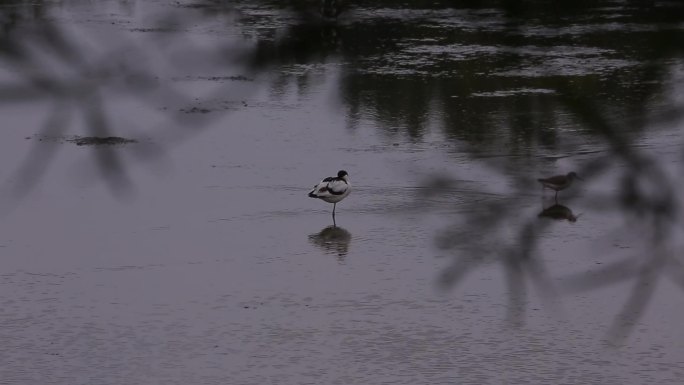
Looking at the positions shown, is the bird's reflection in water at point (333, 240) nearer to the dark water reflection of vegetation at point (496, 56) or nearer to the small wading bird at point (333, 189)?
the small wading bird at point (333, 189)

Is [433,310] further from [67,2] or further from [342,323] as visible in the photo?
[67,2]

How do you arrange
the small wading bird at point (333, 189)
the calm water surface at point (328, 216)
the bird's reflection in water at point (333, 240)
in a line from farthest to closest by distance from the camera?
1. the small wading bird at point (333, 189)
2. the bird's reflection in water at point (333, 240)
3. the calm water surface at point (328, 216)

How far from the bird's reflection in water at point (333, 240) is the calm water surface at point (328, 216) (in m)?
0.03

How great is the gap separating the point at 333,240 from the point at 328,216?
72cm

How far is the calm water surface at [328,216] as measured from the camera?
283 centimetres

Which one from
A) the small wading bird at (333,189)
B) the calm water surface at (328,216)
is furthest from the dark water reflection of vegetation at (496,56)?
the small wading bird at (333,189)

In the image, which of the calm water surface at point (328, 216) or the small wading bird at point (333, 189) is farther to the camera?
the small wading bird at point (333, 189)

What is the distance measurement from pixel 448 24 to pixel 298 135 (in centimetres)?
812

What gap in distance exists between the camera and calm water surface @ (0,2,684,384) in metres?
2.83

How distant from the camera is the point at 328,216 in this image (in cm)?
1007

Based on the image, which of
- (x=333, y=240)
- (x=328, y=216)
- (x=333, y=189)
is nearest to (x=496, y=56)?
(x=333, y=240)

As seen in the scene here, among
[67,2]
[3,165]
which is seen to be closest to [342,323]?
[3,165]

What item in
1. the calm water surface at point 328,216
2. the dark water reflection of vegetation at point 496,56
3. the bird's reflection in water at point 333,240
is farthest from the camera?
the bird's reflection in water at point 333,240

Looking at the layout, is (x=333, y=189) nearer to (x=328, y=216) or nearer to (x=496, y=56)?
(x=328, y=216)
